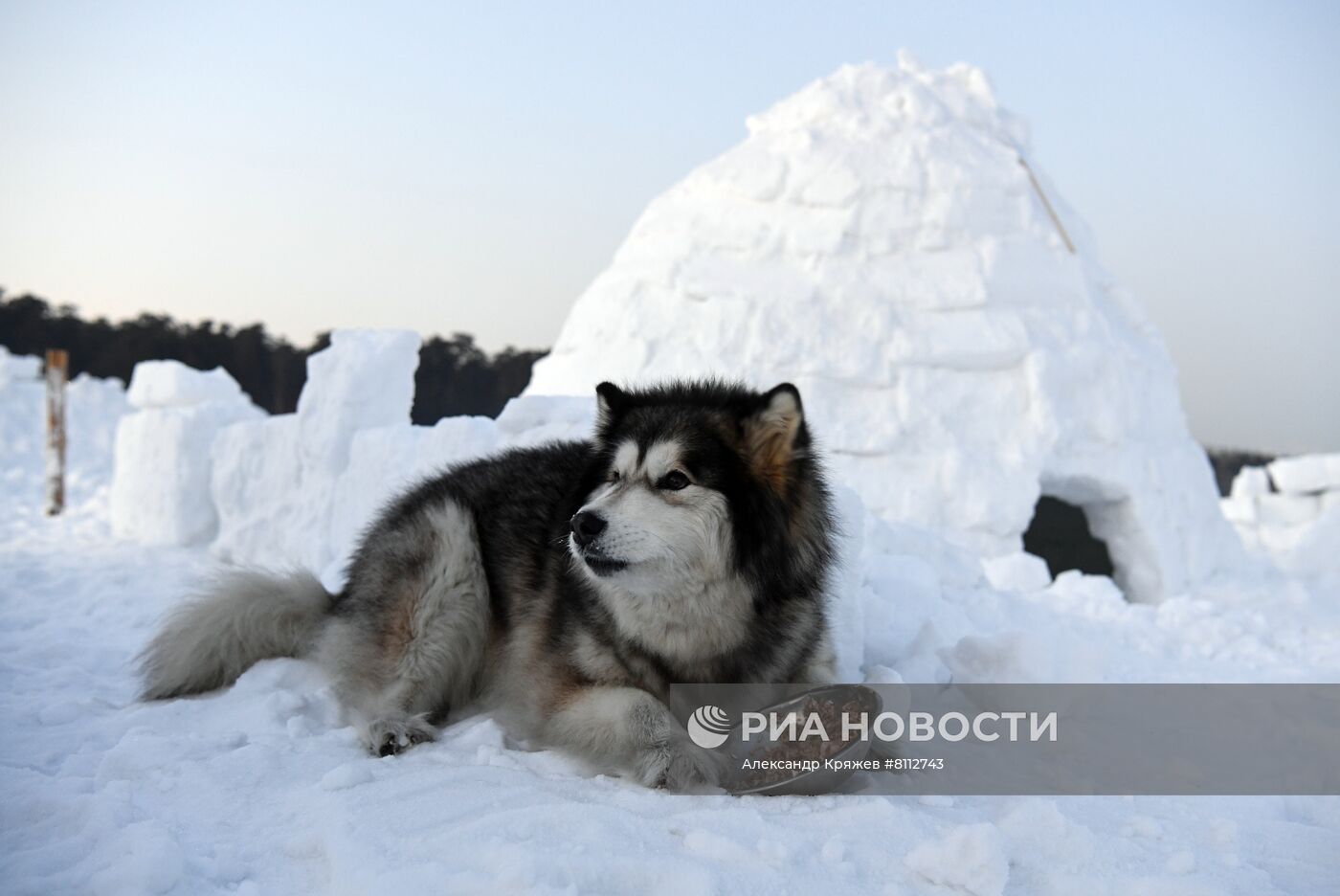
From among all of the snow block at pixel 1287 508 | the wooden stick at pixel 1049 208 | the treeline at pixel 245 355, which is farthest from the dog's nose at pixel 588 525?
the snow block at pixel 1287 508

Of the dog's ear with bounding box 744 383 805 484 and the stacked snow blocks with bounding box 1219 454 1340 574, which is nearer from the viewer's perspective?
the dog's ear with bounding box 744 383 805 484

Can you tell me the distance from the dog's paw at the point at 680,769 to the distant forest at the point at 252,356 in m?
3.66

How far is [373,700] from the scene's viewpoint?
10.9ft

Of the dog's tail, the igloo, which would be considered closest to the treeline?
the igloo

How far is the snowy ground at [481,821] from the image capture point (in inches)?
81.4

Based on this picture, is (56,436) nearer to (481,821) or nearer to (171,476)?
(171,476)

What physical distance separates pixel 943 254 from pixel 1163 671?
5.87 meters

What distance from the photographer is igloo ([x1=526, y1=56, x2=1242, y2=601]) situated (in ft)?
31.1

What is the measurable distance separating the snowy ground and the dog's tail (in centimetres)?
11

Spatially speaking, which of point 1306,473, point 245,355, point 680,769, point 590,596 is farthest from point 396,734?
point 1306,473

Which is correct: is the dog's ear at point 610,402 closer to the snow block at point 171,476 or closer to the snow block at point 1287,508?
the snow block at point 171,476

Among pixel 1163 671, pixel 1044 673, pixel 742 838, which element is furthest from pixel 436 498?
pixel 1163 671

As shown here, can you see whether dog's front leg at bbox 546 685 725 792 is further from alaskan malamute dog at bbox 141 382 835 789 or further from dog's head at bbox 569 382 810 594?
dog's head at bbox 569 382 810 594

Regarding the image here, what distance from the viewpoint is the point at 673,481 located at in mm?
2818
